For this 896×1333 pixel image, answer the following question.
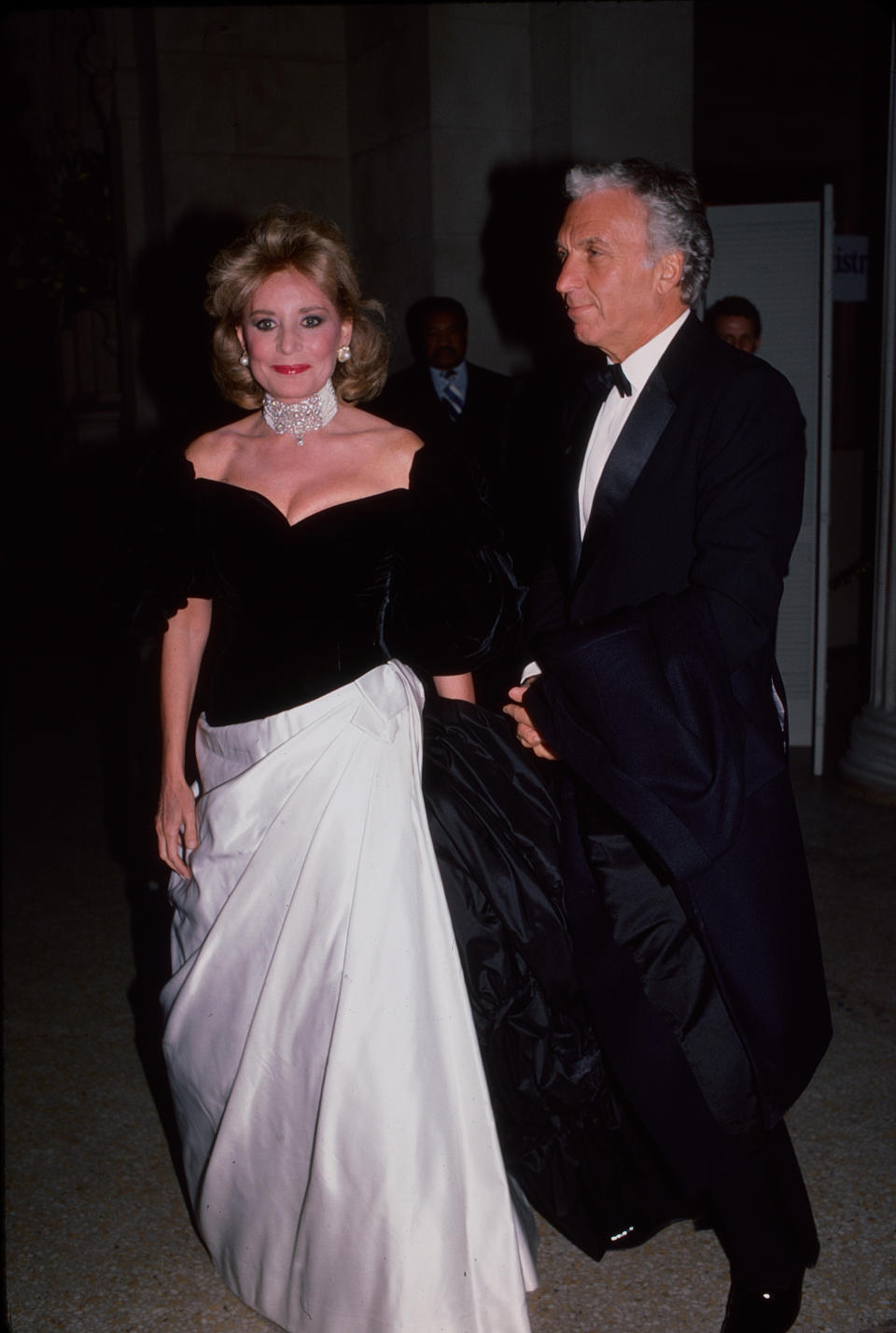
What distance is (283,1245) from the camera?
7.02 ft

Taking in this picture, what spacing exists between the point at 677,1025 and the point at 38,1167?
1.56 m

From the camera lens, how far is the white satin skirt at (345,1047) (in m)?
2.02

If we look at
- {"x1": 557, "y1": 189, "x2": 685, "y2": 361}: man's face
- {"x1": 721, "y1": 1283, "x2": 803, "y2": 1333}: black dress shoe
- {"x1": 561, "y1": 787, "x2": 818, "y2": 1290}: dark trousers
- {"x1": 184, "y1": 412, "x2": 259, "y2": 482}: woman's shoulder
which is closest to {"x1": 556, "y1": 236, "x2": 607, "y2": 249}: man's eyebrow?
{"x1": 557, "y1": 189, "x2": 685, "y2": 361}: man's face

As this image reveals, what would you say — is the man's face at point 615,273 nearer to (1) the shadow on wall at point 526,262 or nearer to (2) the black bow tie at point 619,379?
(2) the black bow tie at point 619,379

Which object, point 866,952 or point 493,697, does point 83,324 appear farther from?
point 866,952

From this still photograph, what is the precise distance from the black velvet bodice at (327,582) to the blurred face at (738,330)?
3101 millimetres

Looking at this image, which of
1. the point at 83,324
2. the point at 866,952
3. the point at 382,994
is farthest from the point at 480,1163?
the point at 83,324

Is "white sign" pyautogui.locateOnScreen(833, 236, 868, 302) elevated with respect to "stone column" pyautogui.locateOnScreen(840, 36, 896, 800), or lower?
elevated

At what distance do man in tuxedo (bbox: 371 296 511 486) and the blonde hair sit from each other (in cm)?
324

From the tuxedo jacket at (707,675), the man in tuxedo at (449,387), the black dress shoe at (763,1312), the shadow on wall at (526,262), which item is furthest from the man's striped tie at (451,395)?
the black dress shoe at (763,1312)

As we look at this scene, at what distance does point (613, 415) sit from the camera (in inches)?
86.0

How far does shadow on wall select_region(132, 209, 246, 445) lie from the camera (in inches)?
291

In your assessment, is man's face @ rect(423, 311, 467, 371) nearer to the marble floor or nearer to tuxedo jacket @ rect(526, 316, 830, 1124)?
the marble floor

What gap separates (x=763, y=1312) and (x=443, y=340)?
14.7 ft
